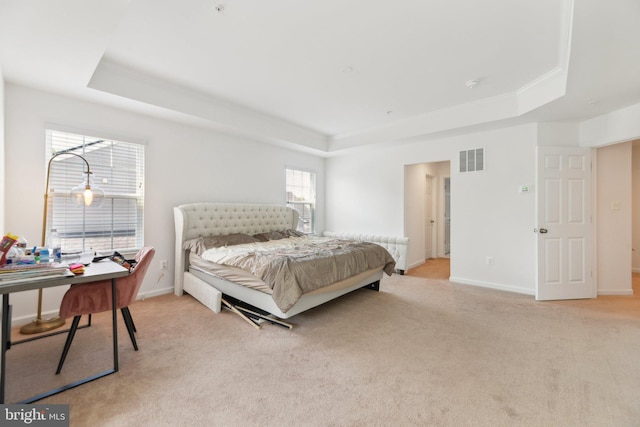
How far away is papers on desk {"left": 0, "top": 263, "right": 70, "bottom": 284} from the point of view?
165cm

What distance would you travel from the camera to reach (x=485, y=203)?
4414mm

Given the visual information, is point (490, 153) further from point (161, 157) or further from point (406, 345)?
point (161, 157)

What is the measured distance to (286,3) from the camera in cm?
208

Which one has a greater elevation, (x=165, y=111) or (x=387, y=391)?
(x=165, y=111)

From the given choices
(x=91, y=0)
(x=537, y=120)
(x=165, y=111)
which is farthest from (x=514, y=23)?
(x=165, y=111)

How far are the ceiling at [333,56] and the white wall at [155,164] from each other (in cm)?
25

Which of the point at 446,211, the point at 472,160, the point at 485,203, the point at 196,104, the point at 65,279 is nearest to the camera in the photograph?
the point at 65,279

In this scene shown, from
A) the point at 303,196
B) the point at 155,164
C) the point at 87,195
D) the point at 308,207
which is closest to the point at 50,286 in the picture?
the point at 87,195

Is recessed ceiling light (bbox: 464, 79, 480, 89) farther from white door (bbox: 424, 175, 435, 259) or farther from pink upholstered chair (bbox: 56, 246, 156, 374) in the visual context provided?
pink upholstered chair (bbox: 56, 246, 156, 374)

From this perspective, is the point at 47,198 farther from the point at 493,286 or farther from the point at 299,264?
the point at 493,286

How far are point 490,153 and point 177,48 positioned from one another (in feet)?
15.0

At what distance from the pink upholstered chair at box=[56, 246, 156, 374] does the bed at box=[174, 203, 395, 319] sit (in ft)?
3.29

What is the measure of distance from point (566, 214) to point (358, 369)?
3810 millimetres

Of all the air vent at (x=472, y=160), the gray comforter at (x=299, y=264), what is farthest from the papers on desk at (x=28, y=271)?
the air vent at (x=472, y=160)
